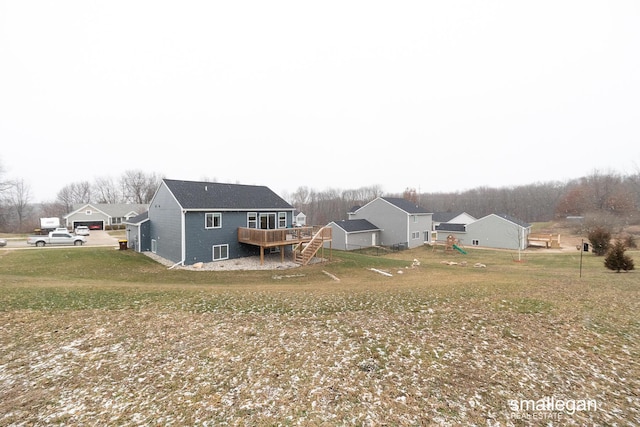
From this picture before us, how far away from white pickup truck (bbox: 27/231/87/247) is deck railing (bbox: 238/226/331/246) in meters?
20.2

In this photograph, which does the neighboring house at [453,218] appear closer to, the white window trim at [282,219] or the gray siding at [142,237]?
the white window trim at [282,219]

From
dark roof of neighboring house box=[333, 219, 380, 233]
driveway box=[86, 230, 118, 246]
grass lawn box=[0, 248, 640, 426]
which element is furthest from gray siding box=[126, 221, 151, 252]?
dark roof of neighboring house box=[333, 219, 380, 233]

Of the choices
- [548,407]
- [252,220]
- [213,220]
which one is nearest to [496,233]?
[252,220]

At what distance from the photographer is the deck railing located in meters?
20.4

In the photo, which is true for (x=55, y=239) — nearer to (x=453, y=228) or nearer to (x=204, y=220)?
(x=204, y=220)

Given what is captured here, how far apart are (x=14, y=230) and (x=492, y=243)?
83003 mm

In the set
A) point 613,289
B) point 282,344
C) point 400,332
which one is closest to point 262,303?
point 282,344

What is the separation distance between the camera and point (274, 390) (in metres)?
4.95

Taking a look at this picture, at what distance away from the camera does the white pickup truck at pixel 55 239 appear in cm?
2727

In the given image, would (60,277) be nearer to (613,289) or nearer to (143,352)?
(143,352)

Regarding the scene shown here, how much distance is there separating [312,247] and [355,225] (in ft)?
50.6

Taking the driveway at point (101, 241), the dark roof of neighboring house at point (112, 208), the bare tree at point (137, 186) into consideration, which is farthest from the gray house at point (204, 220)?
the bare tree at point (137, 186)

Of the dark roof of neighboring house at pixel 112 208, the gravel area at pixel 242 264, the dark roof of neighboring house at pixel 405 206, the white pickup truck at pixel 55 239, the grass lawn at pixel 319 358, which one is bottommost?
the gravel area at pixel 242 264

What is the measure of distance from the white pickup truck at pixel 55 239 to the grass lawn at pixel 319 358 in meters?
22.2
